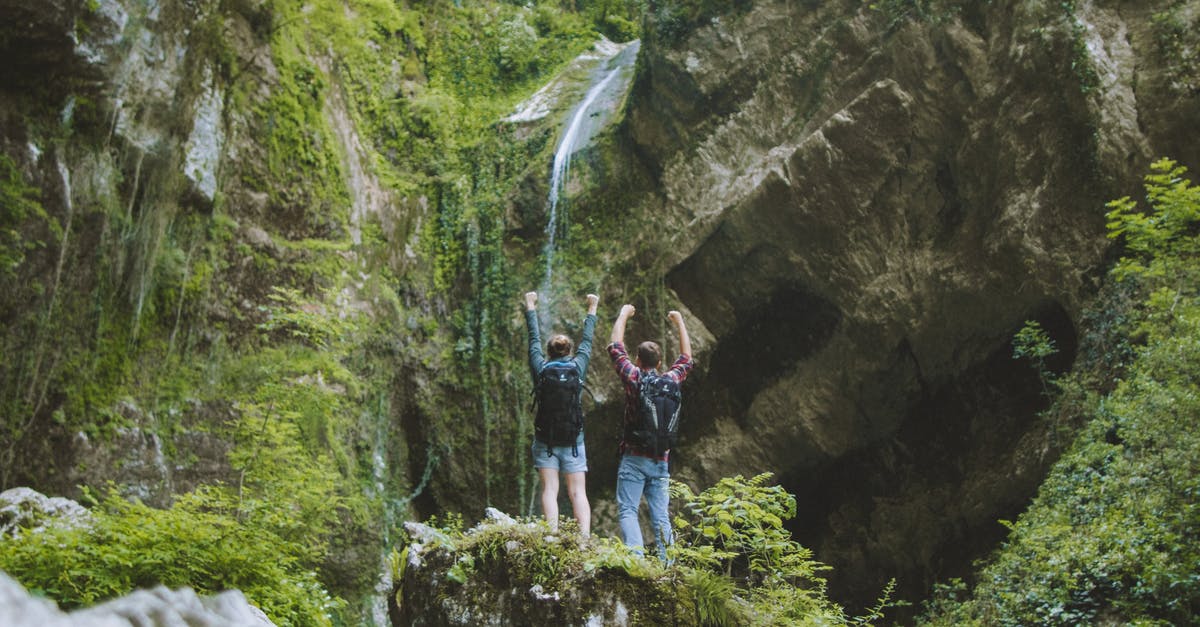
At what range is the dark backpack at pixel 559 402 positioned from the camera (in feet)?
19.2

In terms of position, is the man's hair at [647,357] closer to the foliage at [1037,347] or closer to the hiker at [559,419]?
the hiker at [559,419]

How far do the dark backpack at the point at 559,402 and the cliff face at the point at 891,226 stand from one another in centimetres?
600

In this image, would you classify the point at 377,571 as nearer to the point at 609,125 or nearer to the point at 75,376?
the point at 75,376

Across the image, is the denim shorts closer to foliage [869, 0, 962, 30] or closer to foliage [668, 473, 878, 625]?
foliage [668, 473, 878, 625]

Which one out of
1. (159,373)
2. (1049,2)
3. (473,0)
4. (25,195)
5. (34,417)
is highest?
(473,0)

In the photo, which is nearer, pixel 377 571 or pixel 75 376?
pixel 75 376

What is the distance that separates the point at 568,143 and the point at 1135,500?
931 cm

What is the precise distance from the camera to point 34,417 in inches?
318

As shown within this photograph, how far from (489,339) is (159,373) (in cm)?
454

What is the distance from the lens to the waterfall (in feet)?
42.0

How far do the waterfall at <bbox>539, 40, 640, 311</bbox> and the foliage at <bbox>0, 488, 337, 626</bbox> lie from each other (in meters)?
7.84

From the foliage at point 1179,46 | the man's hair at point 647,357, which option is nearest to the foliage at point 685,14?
the foliage at point 1179,46

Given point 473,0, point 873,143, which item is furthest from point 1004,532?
point 473,0

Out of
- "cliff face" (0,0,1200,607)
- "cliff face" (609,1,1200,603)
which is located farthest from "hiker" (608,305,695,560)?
"cliff face" (609,1,1200,603)
